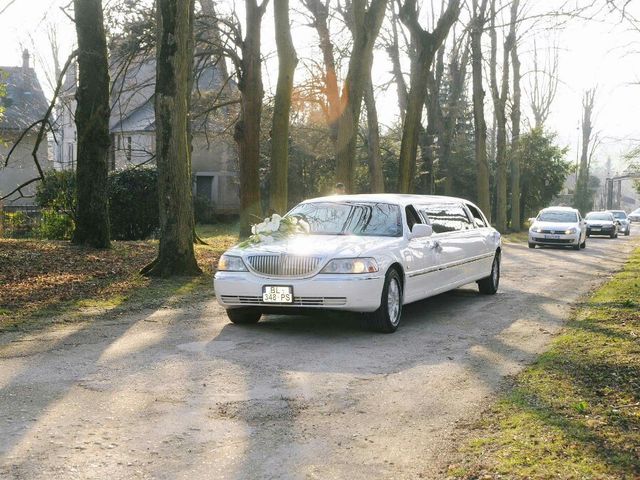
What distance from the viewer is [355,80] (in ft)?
69.0

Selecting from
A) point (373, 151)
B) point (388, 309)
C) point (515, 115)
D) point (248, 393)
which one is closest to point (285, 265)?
point (388, 309)

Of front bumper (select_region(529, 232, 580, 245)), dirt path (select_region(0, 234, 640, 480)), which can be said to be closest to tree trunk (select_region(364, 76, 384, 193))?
front bumper (select_region(529, 232, 580, 245))

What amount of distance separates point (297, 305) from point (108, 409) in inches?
135

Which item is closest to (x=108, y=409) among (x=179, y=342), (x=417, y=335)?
(x=179, y=342)

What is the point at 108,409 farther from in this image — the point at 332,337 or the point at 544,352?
the point at 544,352

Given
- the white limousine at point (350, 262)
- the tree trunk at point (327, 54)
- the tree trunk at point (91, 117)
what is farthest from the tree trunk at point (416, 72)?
the white limousine at point (350, 262)

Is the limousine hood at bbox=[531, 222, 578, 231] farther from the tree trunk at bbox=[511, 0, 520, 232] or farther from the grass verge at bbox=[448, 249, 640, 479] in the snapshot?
the grass verge at bbox=[448, 249, 640, 479]

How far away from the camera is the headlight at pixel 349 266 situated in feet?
30.3

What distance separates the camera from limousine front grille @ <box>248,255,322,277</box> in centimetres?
928

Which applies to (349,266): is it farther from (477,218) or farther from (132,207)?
(132,207)

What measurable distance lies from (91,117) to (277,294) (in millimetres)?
10106

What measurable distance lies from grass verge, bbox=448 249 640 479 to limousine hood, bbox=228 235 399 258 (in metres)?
2.26

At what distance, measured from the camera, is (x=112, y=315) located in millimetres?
11039

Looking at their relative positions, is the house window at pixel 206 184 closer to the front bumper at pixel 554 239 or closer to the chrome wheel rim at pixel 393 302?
the front bumper at pixel 554 239
